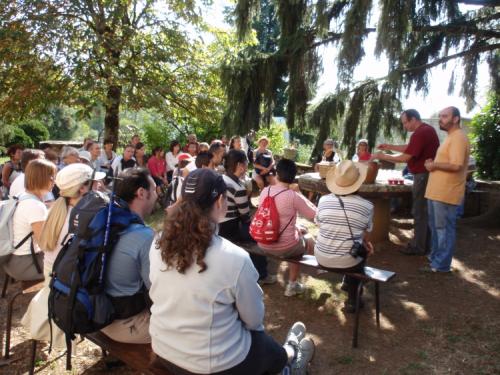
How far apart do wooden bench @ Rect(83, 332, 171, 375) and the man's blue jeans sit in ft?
11.7

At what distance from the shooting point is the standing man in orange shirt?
452 centimetres

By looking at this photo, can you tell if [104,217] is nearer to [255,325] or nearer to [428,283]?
[255,325]

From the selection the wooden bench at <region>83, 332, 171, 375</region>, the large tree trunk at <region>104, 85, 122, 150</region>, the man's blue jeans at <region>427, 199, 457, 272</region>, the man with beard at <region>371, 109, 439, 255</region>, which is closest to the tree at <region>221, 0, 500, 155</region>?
the man with beard at <region>371, 109, 439, 255</region>

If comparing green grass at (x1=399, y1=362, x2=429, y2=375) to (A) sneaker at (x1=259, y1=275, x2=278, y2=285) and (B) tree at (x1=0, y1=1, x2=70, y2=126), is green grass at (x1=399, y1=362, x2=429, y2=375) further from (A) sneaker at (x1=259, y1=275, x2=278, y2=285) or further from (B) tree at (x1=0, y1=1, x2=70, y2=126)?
(B) tree at (x1=0, y1=1, x2=70, y2=126)

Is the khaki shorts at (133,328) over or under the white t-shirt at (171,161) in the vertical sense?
under

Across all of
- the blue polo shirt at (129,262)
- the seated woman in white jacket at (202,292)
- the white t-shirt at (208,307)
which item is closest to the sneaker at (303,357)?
the seated woman in white jacket at (202,292)

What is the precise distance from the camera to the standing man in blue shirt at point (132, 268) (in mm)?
2301

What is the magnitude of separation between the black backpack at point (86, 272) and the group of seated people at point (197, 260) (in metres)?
0.08

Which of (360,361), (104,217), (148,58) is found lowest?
(360,361)

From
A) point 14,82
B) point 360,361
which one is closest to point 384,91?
point 360,361

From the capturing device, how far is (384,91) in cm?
654

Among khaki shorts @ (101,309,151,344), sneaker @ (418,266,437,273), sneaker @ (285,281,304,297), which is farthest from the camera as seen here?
sneaker @ (418,266,437,273)

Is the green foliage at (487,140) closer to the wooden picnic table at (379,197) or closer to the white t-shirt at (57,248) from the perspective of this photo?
the wooden picnic table at (379,197)

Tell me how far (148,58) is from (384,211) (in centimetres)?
839
